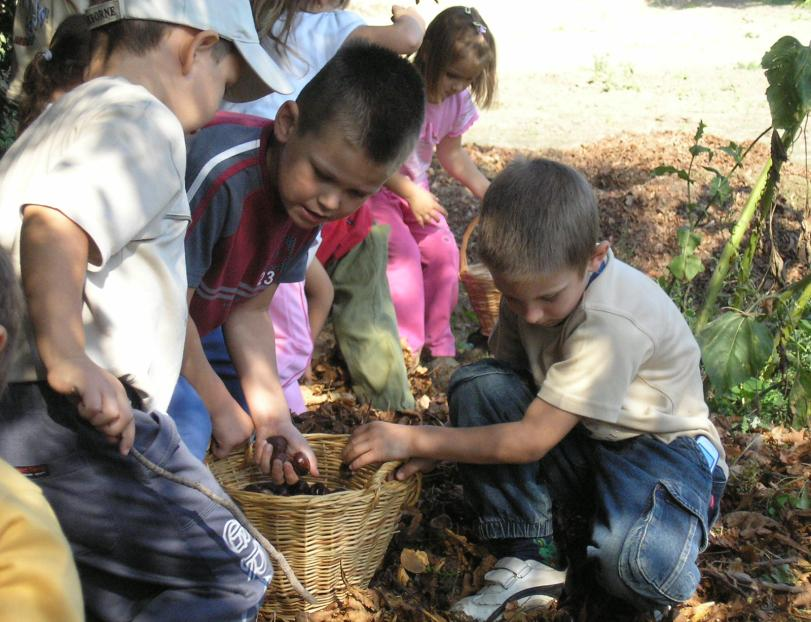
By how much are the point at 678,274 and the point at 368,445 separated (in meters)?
2.24

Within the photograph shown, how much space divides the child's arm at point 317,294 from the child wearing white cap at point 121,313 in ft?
6.12

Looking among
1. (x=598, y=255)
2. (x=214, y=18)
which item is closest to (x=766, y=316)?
(x=598, y=255)

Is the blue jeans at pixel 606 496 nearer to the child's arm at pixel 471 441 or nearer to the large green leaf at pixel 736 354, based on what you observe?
the child's arm at pixel 471 441

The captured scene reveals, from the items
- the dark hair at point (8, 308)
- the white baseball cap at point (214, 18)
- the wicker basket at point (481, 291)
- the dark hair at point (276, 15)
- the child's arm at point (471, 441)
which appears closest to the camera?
the dark hair at point (8, 308)

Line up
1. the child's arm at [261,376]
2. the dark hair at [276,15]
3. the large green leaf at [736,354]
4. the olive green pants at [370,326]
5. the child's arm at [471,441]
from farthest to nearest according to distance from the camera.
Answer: the olive green pants at [370,326] → the dark hair at [276,15] → the large green leaf at [736,354] → the child's arm at [261,376] → the child's arm at [471,441]

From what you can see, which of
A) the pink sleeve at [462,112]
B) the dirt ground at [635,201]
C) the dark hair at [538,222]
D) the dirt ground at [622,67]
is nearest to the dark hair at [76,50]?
the dark hair at [538,222]

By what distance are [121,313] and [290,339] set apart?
1.93 m

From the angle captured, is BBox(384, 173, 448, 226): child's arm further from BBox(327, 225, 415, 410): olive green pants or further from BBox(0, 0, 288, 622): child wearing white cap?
BBox(0, 0, 288, 622): child wearing white cap

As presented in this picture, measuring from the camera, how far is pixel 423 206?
4.98m

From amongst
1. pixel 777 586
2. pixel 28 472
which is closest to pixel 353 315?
pixel 777 586

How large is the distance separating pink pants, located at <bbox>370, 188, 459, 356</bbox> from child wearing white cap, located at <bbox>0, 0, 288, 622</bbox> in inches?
99.9

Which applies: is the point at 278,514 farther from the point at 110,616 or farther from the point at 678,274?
the point at 678,274

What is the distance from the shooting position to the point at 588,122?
31.8ft

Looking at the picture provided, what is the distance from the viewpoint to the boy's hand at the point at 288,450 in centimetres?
287
